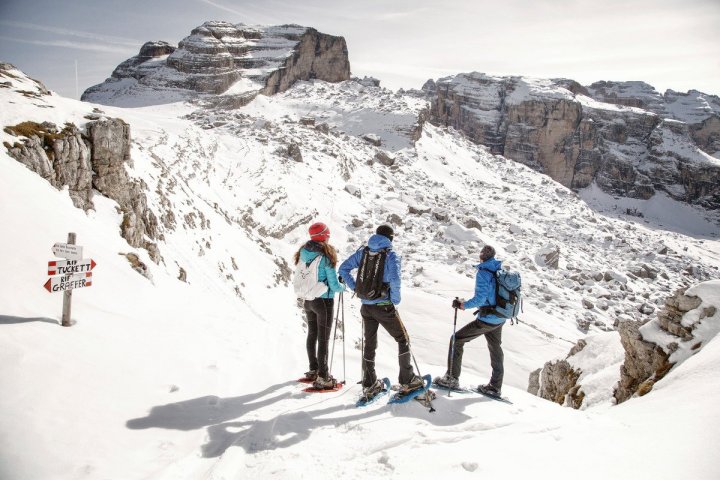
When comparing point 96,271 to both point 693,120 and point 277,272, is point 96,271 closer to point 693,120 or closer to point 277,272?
point 277,272

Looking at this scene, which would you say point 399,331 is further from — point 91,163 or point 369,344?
point 91,163

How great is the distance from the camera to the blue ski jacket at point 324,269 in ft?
15.6

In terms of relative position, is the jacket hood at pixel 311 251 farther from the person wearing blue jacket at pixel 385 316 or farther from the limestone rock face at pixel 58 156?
the limestone rock face at pixel 58 156

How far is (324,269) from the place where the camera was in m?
4.77

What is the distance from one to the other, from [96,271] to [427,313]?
14900 millimetres

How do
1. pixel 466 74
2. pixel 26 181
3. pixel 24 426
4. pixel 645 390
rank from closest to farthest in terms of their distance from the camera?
pixel 24 426, pixel 645 390, pixel 26 181, pixel 466 74

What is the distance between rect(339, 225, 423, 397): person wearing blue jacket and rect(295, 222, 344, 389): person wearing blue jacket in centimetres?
20

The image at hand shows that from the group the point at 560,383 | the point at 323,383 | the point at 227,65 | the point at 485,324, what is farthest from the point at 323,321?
the point at 227,65

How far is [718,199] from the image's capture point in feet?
332

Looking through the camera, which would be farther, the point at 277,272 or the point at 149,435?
the point at 277,272

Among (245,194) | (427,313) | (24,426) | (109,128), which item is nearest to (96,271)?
(24,426)

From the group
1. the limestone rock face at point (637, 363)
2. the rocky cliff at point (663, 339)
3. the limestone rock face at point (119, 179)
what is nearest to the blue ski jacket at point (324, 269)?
the rocky cliff at point (663, 339)

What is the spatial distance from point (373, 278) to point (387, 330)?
650 mm

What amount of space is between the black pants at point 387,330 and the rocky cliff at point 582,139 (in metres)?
112
